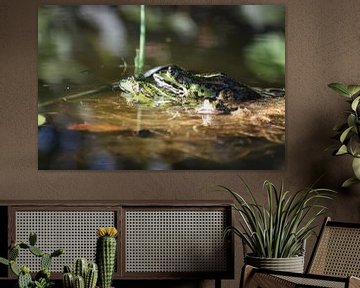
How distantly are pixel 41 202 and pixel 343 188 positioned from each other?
7.18 feet

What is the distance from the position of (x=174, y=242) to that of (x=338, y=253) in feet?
3.97

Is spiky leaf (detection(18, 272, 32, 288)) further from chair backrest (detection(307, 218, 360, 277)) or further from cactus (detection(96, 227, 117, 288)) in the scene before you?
chair backrest (detection(307, 218, 360, 277))

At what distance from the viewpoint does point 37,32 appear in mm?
6449

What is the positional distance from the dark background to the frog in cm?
40

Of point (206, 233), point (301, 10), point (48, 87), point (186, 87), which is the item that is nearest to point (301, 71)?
point (301, 10)

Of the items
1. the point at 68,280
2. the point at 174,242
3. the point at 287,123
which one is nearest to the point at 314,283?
the point at 68,280

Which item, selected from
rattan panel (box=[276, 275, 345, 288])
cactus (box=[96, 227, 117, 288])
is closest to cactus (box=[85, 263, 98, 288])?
cactus (box=[96, 227, 117, 288])

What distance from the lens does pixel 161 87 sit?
6465 millimetres

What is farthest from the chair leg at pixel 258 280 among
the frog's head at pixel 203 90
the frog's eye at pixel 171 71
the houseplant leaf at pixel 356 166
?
the frog's eye at pixel 171 71

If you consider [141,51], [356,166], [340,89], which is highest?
[141,51]

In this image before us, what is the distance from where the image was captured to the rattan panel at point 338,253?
17.2 ft

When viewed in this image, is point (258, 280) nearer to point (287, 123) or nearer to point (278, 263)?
point (278, 263)

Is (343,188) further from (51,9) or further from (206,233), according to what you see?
(51,9)

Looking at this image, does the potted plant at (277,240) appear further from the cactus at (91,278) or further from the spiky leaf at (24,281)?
the spiky leaf at (24,281)
